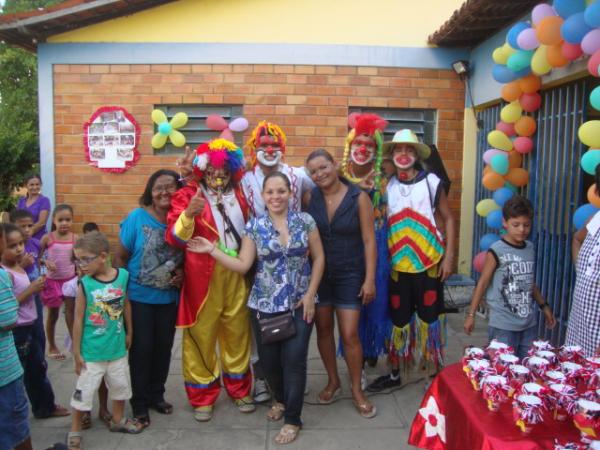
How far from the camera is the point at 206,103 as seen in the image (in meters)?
6.43

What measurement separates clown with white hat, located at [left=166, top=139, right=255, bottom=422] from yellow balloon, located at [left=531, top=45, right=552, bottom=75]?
2.40 metres

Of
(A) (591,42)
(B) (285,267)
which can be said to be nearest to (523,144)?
(A) (591,42)

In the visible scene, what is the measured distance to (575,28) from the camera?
353cm

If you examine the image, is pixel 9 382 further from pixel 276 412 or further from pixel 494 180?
pixel 494 180

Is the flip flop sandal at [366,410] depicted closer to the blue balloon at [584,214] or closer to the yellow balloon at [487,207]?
the blue balloon at [584,214]

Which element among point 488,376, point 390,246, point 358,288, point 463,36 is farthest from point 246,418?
point 463,36

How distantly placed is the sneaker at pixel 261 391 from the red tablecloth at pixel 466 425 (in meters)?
1.42

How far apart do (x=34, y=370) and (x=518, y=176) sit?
13.6ft

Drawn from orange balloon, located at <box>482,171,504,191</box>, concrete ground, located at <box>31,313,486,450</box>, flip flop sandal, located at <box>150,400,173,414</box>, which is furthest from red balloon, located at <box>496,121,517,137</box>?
flip flop sandal, located at <box>150,400,173,414</box>

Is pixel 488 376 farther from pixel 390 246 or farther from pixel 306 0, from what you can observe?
pixel 306 0

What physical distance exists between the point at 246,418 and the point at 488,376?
6.39ft

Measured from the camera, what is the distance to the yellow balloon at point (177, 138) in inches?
250

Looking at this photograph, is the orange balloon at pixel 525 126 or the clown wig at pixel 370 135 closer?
the clown wig at pixel 370 135

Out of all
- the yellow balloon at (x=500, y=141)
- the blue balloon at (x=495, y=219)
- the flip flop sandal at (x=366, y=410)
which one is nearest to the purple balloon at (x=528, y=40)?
the yellow balloon at (x=500, y=141)
